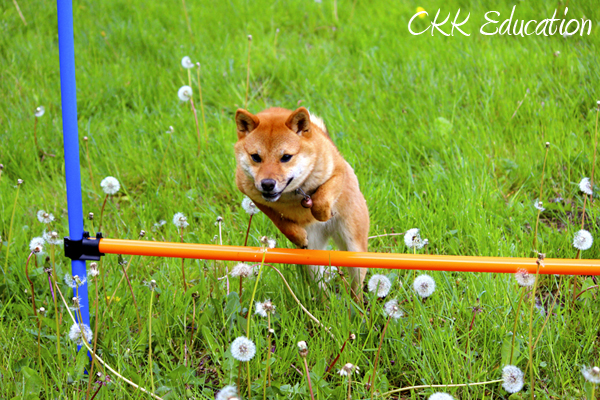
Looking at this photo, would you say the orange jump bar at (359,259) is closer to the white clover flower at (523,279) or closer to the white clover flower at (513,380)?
the white clover flower at (523,279)

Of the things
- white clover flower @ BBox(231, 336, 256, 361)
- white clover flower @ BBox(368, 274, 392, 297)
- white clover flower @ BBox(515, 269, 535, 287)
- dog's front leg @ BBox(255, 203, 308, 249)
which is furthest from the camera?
dog's front leg @ BBox(255, 203, 308, 249)

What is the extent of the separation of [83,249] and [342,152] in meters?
2.13

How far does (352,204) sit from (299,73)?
2.32 m

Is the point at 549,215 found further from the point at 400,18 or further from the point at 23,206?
the point at 23,206

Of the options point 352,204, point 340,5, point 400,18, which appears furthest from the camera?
point 340,5

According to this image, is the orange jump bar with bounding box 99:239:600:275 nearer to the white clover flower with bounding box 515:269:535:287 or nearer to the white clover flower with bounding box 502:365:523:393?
the white clover flower with bounding box 515:269:535:287

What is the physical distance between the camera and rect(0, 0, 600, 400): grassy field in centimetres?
249

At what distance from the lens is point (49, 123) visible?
4.53 m

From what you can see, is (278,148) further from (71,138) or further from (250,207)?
(71,138)

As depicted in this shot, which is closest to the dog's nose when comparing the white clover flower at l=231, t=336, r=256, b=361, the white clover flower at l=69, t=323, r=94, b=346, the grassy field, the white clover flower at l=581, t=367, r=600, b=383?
Result: the grassy field

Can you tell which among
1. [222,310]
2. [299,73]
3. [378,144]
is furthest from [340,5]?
[222,310]

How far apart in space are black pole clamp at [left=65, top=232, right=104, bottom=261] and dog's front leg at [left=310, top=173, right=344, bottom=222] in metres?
1.05

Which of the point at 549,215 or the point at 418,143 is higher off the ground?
the point at 418,143

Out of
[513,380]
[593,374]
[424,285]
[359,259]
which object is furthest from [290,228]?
[593,374]
